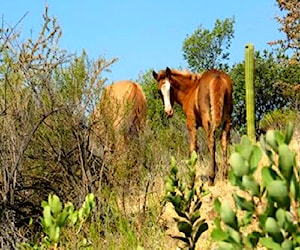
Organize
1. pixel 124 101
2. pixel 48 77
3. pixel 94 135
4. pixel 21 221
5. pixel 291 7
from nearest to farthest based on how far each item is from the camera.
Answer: pixel 21 221
pixel 48 77
pixel 94 135
pixel 124 101
pixel 291 7

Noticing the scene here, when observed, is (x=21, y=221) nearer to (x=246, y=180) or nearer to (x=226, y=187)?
(x=226, y=187)

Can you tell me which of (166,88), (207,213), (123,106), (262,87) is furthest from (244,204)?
(262,87)

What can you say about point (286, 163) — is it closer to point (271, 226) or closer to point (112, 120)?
point (271, 226)

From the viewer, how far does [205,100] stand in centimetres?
1138

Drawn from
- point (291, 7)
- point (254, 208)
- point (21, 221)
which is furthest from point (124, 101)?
point (291, 7)

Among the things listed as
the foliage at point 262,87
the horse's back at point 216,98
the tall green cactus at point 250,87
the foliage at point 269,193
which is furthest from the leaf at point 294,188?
the foliage at point 262,87

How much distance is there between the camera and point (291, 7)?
945 inches

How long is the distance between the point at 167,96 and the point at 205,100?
1393 mm

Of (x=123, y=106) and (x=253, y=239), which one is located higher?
(x=123, y=106)

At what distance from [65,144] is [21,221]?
1.35 m

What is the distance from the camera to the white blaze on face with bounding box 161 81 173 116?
12.5 metres

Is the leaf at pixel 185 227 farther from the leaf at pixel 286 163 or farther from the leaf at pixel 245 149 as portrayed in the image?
the leaf at pixel 286 163

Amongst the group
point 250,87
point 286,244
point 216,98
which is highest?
point 250,87

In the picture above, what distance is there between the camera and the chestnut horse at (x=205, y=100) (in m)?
11.1
